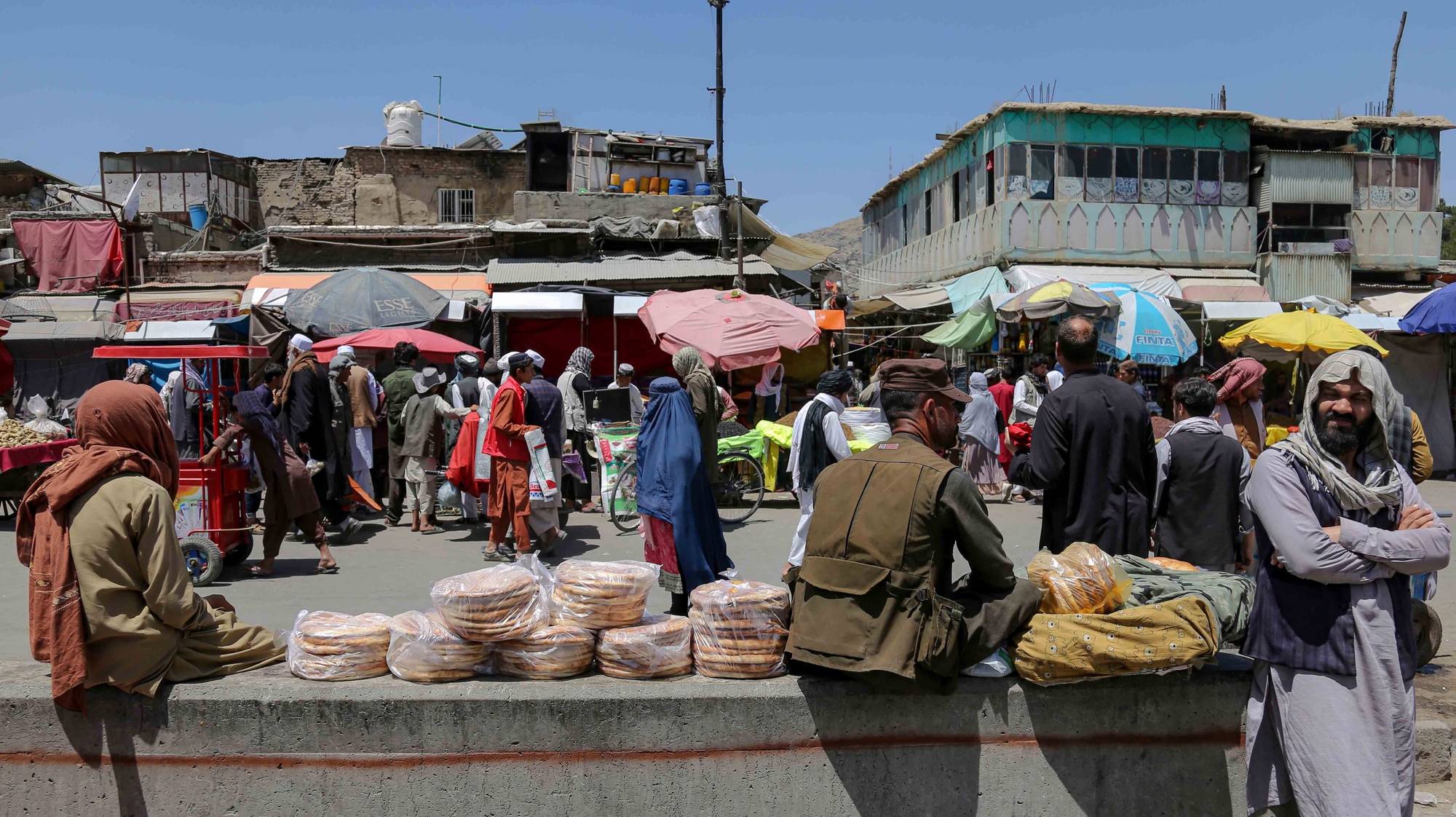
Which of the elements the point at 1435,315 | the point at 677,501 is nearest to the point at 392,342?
the point at 677,501

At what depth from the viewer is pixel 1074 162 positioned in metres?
21.5

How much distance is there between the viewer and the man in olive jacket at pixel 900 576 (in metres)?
2.98

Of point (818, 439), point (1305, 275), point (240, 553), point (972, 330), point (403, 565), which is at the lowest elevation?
point (403, 565)

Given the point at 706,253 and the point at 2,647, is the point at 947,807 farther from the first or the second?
the point at 706,253

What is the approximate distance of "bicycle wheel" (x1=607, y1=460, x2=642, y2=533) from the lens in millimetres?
10250

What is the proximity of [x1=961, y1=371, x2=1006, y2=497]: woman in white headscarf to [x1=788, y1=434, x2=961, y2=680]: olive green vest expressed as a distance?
30.5 ft

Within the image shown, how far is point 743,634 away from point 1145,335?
521 inches

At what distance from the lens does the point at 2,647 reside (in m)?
5.97

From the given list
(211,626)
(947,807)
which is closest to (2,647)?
(211,626)

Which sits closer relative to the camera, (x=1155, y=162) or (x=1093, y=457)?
(x=1093, y=457)

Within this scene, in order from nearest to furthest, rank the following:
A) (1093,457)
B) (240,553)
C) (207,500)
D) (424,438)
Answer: (1093,457) → (207,500) → (240,553) → (424,438)

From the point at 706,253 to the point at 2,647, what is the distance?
522 inches

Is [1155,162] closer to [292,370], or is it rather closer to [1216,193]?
[1216,193]

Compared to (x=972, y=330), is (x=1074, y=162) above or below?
above
